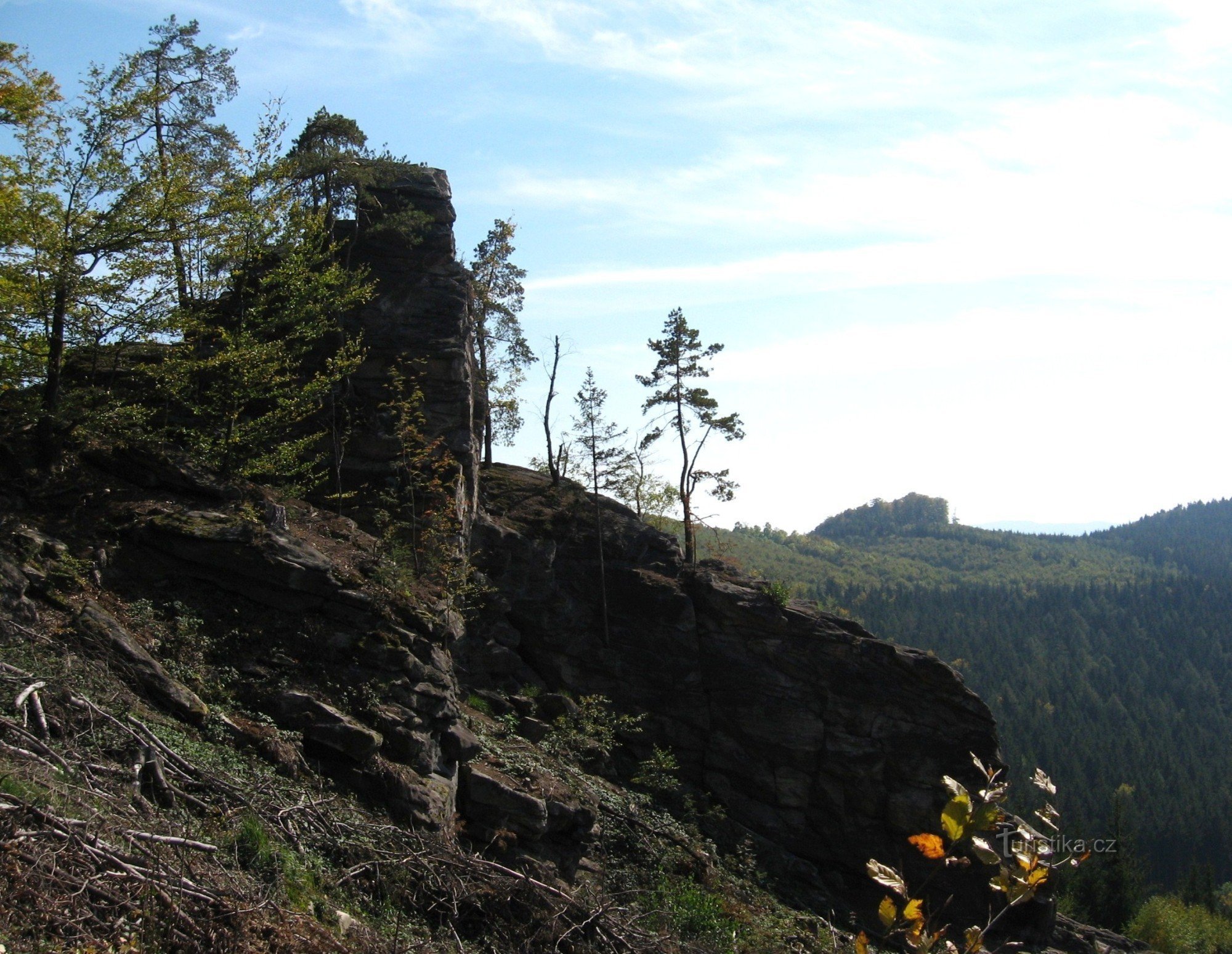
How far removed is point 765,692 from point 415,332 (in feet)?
53.1

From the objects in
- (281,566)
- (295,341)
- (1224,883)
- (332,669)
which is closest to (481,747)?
(332,669)

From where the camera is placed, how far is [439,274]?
1057 inches

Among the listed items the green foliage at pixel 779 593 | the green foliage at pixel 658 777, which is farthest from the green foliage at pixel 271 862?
the green foliage at pixel 779 593

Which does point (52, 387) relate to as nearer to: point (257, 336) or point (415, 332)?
point (257, 336)

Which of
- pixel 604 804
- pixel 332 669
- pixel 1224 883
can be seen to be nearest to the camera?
pixel 332 669

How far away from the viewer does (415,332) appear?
1003 inches

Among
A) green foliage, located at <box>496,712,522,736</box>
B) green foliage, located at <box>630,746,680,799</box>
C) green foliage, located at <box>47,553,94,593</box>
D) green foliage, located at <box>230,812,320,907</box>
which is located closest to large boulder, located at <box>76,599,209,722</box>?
green foliage, located at <box>47,553,94,593</box>

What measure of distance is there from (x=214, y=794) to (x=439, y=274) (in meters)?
19.7

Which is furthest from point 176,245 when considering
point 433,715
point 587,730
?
point 587,730

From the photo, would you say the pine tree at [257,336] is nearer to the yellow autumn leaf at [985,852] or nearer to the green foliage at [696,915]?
the green foliage at [696,915]

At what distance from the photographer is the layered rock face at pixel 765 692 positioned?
2845cm

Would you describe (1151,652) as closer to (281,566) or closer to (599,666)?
(599,666)

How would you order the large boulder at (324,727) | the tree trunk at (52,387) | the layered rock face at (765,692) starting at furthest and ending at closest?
the layered rock face at (765,692) → the tree trunk at (52,387) → the large boulder at (324,727)

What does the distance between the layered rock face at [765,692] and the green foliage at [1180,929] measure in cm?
3262
